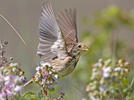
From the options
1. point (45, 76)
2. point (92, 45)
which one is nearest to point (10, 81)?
point (45, 76)

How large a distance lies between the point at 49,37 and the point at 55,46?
0.27 ft

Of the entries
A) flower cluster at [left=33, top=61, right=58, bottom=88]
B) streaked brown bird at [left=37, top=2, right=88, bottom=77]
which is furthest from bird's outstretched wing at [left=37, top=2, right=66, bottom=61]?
flower cluster at [left=33, top=61, right=58, bottom=88]

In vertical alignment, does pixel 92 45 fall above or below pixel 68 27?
above

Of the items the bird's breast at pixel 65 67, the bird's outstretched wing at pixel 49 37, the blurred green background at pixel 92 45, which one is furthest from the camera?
the blurred green background at pixel 92 45

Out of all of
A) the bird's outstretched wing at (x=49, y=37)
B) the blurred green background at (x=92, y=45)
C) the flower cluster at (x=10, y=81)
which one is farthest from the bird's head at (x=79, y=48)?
the flower cluster at (x=10, y=81)

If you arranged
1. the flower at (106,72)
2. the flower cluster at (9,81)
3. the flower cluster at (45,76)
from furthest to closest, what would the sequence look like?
1. the flower at (106,72)
2. the flower cluster at (45,76)
3. the flower cluster at (9,81)

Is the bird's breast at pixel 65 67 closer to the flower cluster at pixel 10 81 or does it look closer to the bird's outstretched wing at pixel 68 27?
the bird's outstretched wing at pixel 68 27

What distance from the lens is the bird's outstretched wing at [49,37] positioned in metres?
Result: 3.39

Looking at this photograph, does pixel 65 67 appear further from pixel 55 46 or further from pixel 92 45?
pixel 92 45

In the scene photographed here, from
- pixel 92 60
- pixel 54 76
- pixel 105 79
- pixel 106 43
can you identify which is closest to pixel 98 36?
pixel 106 43

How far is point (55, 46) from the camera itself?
345cm

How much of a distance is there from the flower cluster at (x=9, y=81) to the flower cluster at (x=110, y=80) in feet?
3.60

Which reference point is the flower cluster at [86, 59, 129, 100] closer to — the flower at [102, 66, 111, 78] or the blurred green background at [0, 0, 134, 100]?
the flower at [102, 66, 111, 78]

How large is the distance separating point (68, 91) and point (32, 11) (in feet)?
18.2
